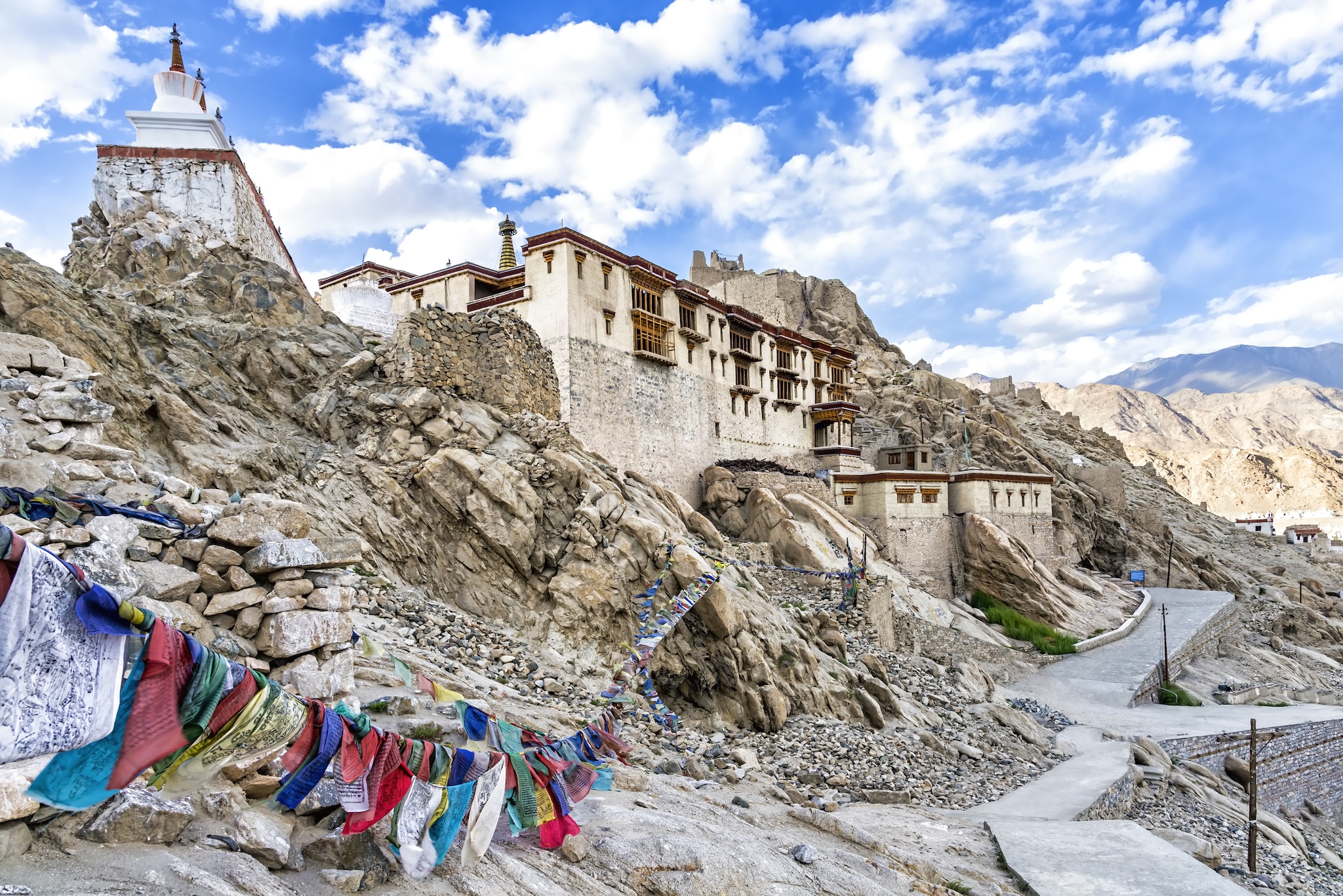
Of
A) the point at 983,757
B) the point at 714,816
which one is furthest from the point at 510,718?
the point at 983,757

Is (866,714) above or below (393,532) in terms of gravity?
below

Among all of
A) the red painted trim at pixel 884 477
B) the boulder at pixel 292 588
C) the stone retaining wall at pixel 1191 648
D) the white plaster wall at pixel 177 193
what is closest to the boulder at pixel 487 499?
the boulder at pixel 292 588

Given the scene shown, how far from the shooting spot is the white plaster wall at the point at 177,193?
76.7 feet

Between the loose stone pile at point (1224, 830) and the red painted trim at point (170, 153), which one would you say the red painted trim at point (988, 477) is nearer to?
the loose stone pile at point (1224, 830)

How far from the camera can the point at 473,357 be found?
18.6 m

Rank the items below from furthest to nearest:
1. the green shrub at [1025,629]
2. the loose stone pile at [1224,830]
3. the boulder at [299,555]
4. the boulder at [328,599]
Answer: the green shrub at [1025,629] → the loose stone pile at [1224,830] → the boulder at [328,599] → the boulder at [299,555]

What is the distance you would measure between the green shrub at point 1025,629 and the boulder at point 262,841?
3304 centimetres

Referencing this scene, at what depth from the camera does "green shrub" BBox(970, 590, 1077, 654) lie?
31.8 metres

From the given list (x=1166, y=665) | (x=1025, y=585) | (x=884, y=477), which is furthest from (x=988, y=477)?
(x=1166, y=665)

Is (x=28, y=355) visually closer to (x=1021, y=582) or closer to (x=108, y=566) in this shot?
(x=108, y=566)

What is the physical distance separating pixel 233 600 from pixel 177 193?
2333cm

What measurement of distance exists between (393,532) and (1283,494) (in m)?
130

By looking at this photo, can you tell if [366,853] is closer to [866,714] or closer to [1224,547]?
[866,714]

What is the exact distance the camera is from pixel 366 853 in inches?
190
